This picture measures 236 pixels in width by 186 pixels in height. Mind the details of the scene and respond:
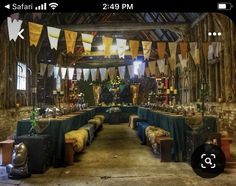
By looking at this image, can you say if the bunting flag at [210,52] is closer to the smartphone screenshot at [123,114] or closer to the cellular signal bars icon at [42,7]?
the smartphone screenshot at [123,114]

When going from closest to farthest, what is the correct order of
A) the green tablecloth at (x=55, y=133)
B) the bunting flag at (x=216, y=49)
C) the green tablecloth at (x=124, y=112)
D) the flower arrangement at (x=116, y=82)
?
the green tablecloth at (x=55, y=133) < the bunting flag at (x=216, y=49) < the green tablecloth at (x=124, y=112) < the flower arrangement at (x=116, y=82)

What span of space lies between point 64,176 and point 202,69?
290 inches

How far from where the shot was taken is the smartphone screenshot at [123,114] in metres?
2.43

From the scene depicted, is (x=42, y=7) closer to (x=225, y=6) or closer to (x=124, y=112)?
(x=225, y=6)

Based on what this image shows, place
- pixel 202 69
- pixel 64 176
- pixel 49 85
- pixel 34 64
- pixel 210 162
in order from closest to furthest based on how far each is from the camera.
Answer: pixel 210 162, pixel 64 176, pixel 202 69, pixel 34 64, pixel 49 85

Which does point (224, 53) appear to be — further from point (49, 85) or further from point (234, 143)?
point (49, 85)

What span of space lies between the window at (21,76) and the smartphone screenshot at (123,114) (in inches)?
1.3

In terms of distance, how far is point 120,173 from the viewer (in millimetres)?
4777

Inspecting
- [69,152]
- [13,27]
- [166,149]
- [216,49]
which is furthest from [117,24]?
[69,152]

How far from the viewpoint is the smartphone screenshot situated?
2428 mm

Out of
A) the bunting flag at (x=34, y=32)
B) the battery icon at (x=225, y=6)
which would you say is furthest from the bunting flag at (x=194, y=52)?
the battery icon at (x=225, y=6)

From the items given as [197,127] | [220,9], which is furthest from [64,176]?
[220,9]

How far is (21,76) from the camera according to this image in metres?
10.6

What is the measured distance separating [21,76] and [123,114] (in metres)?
7.09
